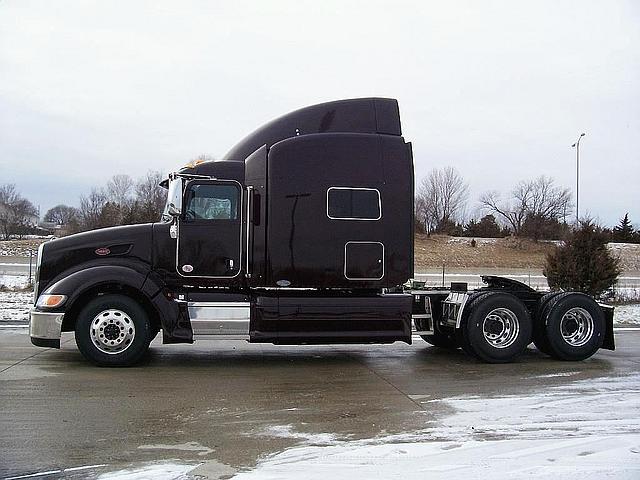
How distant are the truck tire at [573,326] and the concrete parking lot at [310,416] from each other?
11.9 inches

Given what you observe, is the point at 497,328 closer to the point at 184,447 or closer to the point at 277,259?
the point at 277,259

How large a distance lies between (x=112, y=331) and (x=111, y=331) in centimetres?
1

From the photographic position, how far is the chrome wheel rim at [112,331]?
843cm

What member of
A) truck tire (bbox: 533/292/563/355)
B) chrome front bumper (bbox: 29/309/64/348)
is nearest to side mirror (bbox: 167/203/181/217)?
chrome front bumper (bbox: 29/309/64/348)

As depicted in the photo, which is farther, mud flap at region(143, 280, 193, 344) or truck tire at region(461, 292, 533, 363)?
truck tire at region(461, 292, 533, 363)

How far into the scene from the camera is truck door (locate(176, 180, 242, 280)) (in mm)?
8922

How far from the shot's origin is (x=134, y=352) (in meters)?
8.52

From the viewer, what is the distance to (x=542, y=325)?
31.7ft

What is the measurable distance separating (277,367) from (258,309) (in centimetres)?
95

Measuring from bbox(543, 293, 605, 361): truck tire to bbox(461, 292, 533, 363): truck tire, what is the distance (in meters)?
0.43

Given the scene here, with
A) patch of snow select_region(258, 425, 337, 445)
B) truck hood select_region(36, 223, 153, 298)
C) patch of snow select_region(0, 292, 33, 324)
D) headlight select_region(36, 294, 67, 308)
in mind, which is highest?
truck hood select_region(36, 223, 153, 298)

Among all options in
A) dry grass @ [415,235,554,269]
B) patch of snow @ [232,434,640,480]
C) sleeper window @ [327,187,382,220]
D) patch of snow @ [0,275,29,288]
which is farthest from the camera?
dry grass @ [415,235,554,269]

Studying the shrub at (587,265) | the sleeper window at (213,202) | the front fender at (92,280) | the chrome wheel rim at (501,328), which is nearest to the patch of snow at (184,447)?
the front fender at (92,280)

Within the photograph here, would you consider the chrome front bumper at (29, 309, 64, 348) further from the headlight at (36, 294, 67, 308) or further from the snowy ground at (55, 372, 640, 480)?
the snowy ground at (55, 372, 640, 480)
